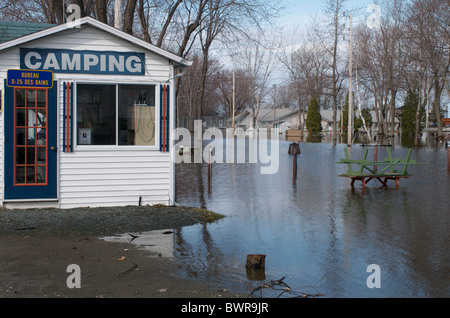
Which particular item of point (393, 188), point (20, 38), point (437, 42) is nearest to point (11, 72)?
point (20, 38)

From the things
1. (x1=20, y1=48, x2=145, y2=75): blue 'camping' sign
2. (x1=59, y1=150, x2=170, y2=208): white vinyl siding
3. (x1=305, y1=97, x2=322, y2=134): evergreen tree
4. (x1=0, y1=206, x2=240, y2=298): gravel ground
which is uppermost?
(x1=305, y1=97, x2=322, y2=134): evergreen tree

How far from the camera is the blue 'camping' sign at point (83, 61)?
10.7 m

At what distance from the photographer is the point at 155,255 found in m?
7.71

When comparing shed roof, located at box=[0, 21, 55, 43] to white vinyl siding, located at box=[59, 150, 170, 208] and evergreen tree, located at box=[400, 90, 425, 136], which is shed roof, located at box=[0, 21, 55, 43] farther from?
evergreen tree, located at box=[400, 90, 425, 136]

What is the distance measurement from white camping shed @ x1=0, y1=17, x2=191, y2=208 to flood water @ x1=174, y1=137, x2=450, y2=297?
2.20 meters

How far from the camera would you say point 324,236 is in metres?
9.16

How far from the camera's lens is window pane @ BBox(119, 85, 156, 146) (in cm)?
1118

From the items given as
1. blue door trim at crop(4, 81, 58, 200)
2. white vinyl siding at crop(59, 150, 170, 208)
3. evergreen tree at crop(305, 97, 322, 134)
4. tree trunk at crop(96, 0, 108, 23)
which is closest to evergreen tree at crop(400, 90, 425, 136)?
evergreen tree at crop(305, 97, 322, 134)

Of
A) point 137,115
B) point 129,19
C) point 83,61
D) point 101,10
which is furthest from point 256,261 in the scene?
point 129,19

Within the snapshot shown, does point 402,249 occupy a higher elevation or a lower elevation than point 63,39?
lower

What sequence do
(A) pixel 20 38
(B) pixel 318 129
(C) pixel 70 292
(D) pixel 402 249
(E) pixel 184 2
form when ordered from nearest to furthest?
(C) pixel 70 292 < (D) pixel 402 249 < (A) pixel 20 38 < (E) pixel 184 2 < (B) pixel 318 129

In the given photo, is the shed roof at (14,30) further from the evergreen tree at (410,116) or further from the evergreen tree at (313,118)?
the evergreen tree at (313,118)
